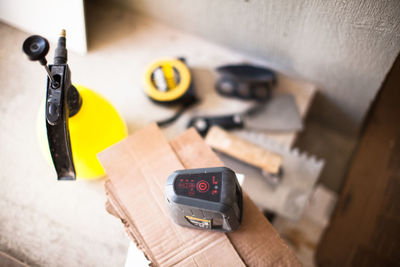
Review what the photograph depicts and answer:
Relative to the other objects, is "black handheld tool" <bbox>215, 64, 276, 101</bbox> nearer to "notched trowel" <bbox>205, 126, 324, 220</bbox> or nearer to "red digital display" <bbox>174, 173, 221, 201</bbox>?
"notched trowel" <bbox>205, 126, 324, 220</bbox>

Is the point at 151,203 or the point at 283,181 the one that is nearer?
the point at 151,203

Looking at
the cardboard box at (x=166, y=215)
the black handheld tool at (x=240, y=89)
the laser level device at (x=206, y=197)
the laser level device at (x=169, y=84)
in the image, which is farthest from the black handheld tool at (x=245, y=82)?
the laser level device at (x=206, y=197)

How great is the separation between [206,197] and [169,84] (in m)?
0.49

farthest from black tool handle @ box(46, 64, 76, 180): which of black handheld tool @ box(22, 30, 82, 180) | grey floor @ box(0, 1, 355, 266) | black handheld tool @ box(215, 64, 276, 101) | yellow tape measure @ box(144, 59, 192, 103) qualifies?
black handheld tool @ box(215, 64, 276, 101)

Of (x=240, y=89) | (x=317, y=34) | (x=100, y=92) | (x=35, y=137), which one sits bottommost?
(x=35, y=137)

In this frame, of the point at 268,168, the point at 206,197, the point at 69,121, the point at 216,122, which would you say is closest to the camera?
the point at 206,197

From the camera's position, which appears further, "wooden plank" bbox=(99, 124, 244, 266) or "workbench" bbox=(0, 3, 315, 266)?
"workbench" bbox=(0, 3, 315, 266)

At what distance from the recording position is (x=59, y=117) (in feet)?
2.00

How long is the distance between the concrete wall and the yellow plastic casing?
19.0 inches

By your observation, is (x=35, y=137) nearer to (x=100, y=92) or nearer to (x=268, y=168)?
(x=100, y=92)

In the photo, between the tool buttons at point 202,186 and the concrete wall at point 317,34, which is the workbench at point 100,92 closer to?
the concrete wall at point 317,34

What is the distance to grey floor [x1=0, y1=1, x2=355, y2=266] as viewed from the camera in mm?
812

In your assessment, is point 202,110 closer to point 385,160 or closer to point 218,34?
point 218,34

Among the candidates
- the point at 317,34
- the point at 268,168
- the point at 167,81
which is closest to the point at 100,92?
the point at 167,81
